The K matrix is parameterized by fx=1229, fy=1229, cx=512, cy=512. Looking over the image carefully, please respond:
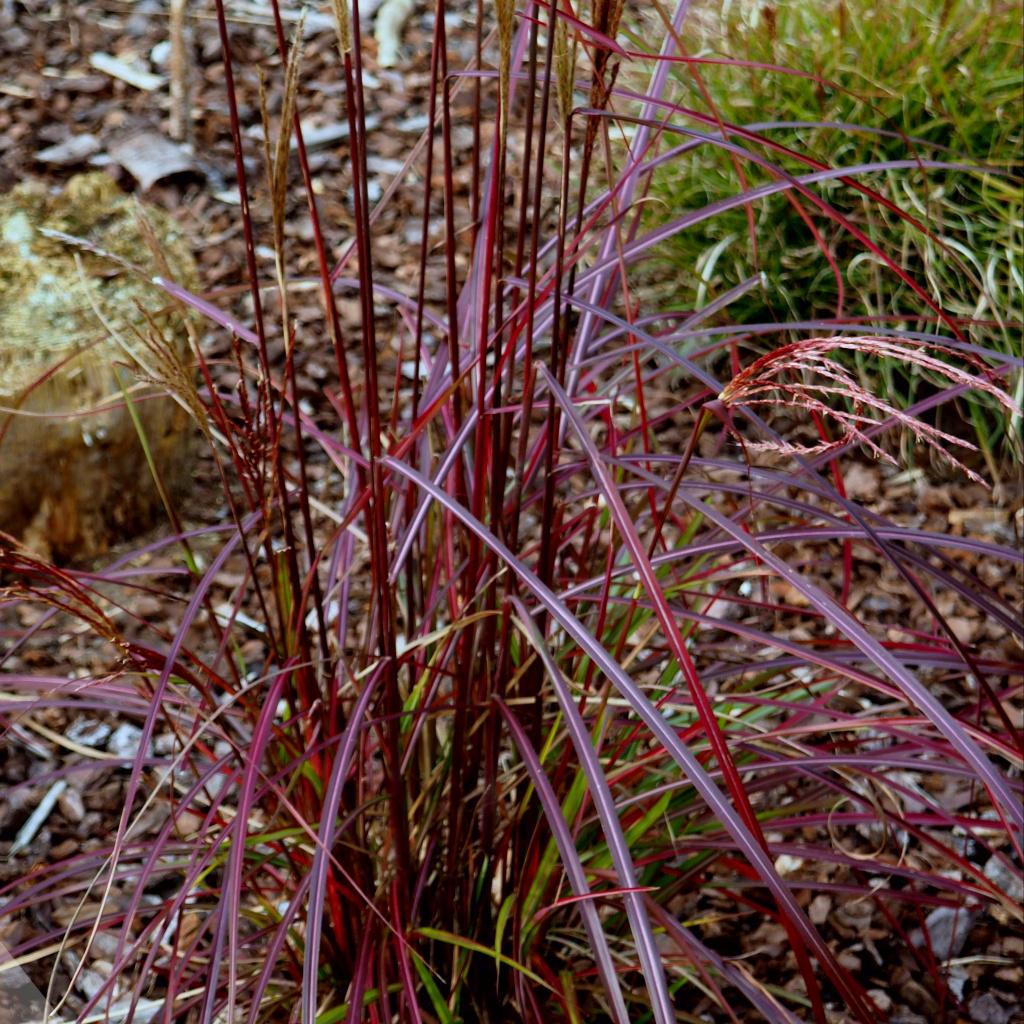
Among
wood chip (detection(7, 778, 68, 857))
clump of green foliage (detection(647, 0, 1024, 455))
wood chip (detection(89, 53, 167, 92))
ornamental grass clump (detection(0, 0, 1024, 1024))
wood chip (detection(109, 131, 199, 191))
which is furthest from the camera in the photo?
wood chip (detection(89, 53, 167, 92))

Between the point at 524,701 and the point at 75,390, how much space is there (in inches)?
49.5

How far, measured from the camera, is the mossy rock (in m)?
1.99

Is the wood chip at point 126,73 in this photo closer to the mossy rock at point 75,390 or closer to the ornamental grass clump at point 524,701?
the mossy rock at point 75,390

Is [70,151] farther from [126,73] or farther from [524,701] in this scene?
[524,701]

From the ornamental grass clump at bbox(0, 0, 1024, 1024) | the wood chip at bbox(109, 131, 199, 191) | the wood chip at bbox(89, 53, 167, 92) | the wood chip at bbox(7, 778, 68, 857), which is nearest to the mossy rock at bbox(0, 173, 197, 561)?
the wood chip at bbox(7, 778, 68, 857)

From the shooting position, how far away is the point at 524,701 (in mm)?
1070

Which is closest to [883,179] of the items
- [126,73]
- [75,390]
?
[75,390]

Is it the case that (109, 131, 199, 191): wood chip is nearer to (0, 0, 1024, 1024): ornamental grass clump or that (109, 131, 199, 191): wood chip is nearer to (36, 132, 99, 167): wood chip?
(36, 132, 99, 167): wood chip

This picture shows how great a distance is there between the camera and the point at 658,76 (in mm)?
1174

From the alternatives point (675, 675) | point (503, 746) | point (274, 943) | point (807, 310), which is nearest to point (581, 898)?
point (274, 943)

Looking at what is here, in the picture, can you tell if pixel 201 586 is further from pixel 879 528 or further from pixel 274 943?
pixel 879 528

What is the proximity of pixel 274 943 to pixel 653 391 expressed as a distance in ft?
5.56

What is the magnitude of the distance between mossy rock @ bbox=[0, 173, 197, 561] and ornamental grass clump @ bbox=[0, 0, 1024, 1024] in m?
0.59

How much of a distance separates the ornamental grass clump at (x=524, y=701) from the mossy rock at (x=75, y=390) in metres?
0.59
